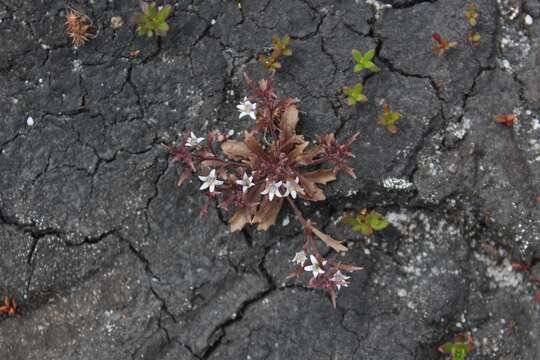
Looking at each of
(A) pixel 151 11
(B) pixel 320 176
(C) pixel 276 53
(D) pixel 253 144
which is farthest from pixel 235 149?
(A) pixel 151 11

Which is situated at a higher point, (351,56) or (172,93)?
(351,56)

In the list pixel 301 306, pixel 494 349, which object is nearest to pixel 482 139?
pixel 494 349

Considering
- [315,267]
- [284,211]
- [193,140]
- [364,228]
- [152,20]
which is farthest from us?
[152,20]

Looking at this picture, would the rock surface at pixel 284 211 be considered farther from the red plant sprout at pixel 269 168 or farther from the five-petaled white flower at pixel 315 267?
the five-petaled white flower at pixel 315 267

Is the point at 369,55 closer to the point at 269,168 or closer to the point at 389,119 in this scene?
the point at 389,119

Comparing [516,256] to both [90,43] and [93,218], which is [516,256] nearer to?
[93,218]
